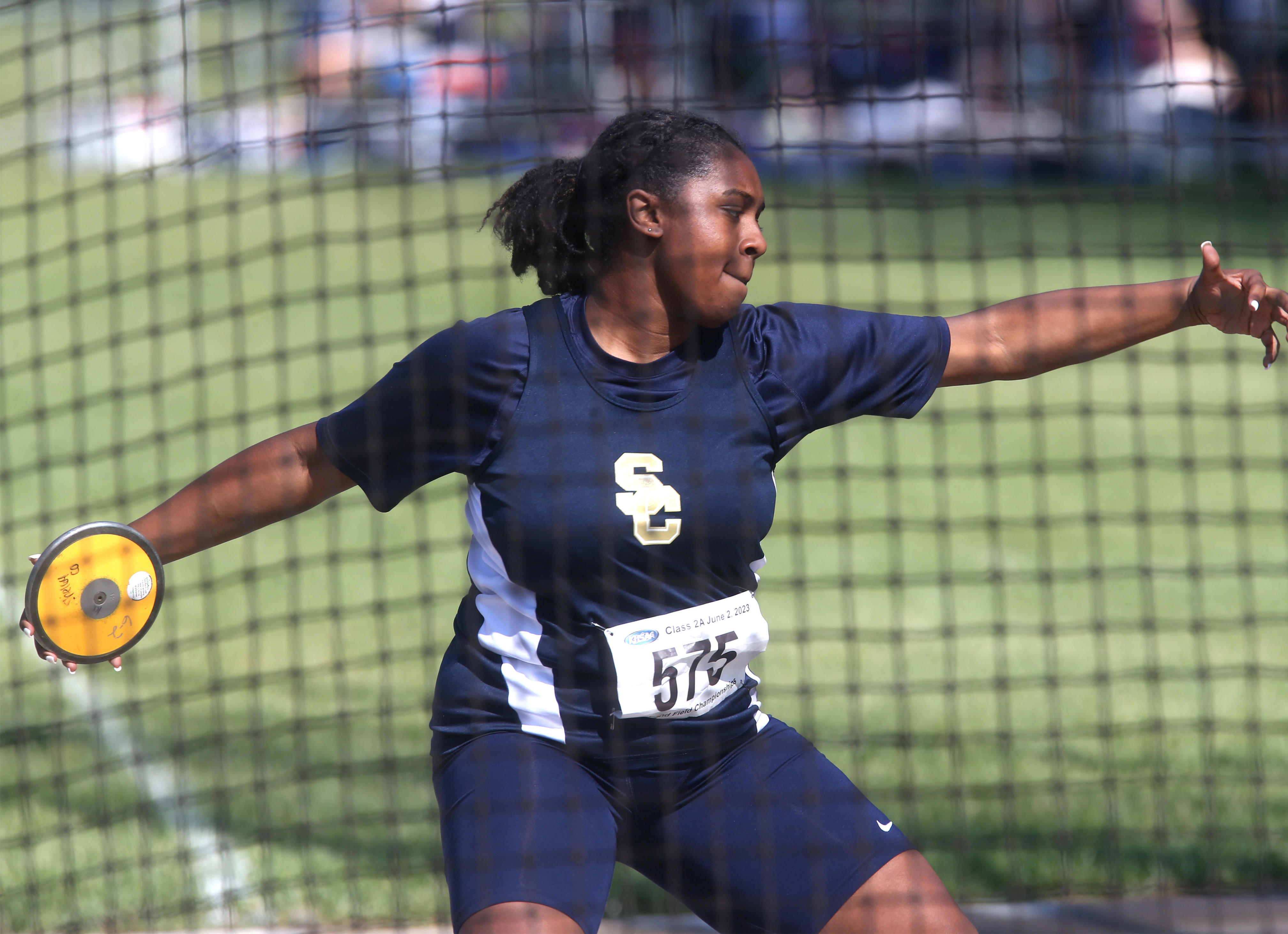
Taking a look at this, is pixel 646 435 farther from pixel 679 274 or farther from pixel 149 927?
pixel 149 927

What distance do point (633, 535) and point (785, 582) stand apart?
2472 millimetres

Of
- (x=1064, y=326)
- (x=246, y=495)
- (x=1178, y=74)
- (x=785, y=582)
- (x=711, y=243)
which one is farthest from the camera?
(x=1178, y=74)

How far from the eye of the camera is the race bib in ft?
8.18

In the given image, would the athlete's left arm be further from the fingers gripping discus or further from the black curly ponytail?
the fingers gripping discus

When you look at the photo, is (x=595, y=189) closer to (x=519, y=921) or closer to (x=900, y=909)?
(x=519, y=921)

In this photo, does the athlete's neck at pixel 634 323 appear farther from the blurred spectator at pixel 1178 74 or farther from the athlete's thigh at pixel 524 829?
the blurred spectator at pixel 1178 74

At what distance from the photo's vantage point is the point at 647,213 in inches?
101

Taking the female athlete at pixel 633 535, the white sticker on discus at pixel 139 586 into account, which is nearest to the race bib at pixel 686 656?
the female athlete at pixel 633 535

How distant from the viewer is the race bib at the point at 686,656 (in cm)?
249

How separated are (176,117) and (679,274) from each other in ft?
8.12

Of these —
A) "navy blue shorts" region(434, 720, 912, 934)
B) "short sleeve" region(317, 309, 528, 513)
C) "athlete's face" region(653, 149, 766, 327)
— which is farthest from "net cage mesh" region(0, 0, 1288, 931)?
"navy blue shorts" region(434, 720, 912, 934)

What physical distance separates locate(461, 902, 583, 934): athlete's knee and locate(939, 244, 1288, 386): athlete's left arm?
130 centimetres

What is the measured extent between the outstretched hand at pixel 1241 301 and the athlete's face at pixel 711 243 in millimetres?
921

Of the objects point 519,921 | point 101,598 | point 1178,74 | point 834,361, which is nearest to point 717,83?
point 834,361
